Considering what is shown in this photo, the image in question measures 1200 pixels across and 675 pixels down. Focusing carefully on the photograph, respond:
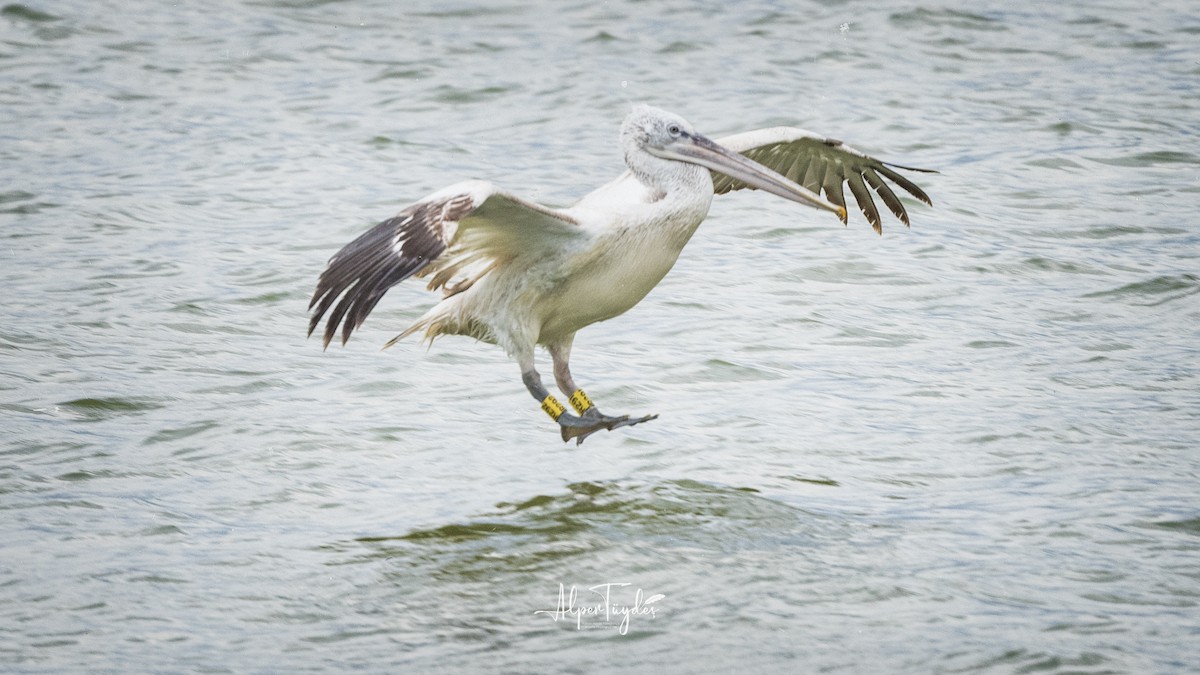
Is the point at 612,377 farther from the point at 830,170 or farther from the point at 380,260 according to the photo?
the point at 380,260

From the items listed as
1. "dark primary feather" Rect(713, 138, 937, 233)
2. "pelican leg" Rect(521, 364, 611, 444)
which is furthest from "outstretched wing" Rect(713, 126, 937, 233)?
"pelican leg" Rect(521, 364, 611, 444)

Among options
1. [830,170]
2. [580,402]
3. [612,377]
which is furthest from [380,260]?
[830,170]

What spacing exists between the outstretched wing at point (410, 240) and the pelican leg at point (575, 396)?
2.95 ft

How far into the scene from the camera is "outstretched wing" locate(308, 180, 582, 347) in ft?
19.2

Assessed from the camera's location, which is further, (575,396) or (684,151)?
(575,396)

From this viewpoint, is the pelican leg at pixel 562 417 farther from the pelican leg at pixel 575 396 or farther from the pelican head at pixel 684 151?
the pelican head at pixel 684 151

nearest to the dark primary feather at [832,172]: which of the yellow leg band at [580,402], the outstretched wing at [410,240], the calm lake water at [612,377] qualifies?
the calm lake water at [612,377]

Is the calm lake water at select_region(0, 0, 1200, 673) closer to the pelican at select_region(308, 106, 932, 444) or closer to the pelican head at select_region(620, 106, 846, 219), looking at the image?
the pelican at select_region(308, 106, 932, 444)

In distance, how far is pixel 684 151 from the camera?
22.2 feet

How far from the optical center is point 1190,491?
6.50 meters

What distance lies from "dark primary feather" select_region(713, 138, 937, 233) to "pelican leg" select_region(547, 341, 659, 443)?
1.33 meters

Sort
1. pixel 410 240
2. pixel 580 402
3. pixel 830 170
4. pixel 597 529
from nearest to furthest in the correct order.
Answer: pixel 410 240
pixel 597 529
pixel 580 402
pixel 830 170

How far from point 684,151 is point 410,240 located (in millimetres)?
1422

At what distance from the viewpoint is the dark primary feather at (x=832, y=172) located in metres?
7.94
